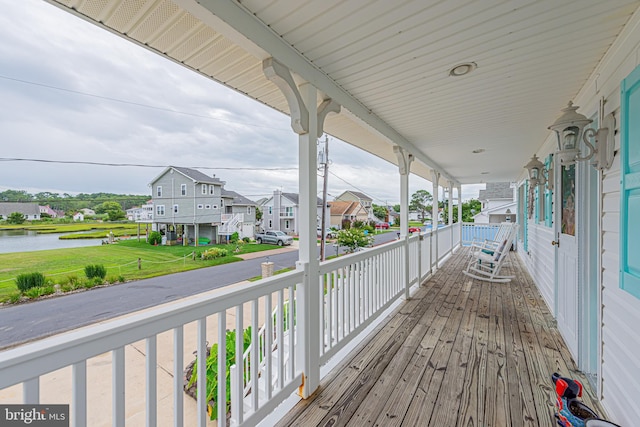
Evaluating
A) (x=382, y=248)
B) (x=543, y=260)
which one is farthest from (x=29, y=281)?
(x=543, y=260)

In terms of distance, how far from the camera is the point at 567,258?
2586 millimetres

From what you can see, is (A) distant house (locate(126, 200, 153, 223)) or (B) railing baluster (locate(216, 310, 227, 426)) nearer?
(B) railing baluster (locate(216, 310, 227, 426))

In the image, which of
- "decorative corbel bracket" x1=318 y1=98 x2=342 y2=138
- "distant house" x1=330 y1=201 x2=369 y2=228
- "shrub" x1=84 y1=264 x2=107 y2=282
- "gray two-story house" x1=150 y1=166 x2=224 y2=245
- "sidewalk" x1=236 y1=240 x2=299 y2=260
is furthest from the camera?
"distant house" x1=330 y1=201 x2=369 y2=228

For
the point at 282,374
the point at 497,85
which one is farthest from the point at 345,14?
the point at 282,374

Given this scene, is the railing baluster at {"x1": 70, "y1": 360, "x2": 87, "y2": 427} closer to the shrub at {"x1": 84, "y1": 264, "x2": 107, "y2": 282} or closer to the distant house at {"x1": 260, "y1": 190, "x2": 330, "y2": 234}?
the shrub at {"x1": 84, "y1": 264, "x2": 107, "y2": 282}

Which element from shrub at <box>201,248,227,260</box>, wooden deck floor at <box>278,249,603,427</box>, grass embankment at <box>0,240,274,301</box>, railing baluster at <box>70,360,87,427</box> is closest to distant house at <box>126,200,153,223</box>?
grass embankment at <box>0,240,274,301</box>

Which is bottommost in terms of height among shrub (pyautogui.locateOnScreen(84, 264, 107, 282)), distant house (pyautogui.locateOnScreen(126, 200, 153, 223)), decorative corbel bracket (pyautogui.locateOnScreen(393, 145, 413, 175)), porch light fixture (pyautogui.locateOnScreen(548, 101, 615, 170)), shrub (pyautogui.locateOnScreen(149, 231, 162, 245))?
shrub (pyautogui.locateOnScreen(84, 264, 107, 282))

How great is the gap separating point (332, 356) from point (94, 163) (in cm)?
218

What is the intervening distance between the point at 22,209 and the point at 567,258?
13.0ft

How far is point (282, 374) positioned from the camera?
5.71 ft

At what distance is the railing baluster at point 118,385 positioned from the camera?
947 mm

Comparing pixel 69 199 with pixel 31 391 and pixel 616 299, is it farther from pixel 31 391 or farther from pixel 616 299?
pixel 616 299

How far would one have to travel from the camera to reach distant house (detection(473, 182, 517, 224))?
12570 mm

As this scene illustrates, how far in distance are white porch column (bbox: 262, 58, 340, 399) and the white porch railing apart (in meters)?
0.03
